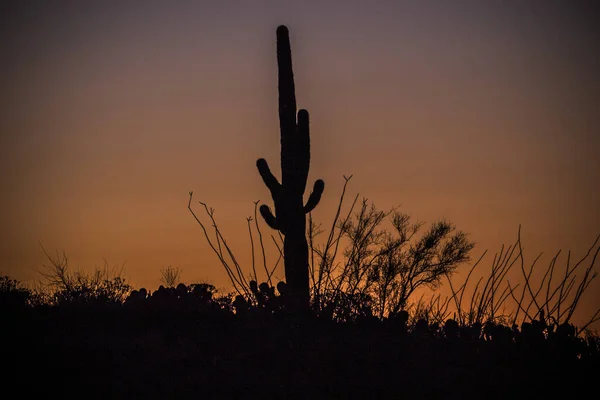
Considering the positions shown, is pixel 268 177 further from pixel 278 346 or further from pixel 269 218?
pixel 278 346

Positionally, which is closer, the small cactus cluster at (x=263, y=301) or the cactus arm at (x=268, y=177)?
the small cactus cluster at (x=263, y=301)

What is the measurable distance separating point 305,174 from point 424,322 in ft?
14.2

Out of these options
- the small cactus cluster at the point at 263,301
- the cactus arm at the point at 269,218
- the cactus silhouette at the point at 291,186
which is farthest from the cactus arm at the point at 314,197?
the small cactus cluster at the point at 263,301

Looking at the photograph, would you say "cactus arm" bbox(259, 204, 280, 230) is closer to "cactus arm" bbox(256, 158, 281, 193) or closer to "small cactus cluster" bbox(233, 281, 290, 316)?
"cactus arm" bbox(256, 158, 281, 193)

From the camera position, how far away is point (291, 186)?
11.6 meters

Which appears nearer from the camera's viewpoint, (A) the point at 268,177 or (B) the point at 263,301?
(B) the point at 263,301

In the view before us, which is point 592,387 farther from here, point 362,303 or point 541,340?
point 362,303

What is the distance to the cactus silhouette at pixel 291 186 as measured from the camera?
11195 mm

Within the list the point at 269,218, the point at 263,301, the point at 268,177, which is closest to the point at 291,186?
the point at 268,177

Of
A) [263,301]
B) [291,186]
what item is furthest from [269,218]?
[263,301]

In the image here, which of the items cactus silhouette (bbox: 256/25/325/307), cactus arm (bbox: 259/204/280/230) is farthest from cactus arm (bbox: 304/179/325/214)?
cactus arm (bbox: 259/204/280/230)

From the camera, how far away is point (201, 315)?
29.6 feet

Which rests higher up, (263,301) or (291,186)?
(291,186)

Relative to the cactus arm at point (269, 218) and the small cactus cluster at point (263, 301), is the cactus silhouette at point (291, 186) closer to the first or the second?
the cactus arm at point (269, 218)
